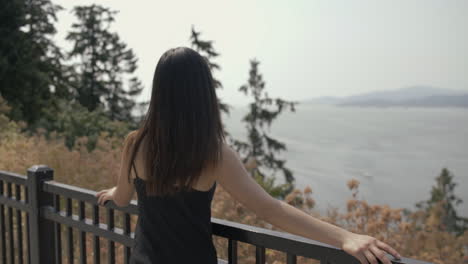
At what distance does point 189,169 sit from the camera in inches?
66.0

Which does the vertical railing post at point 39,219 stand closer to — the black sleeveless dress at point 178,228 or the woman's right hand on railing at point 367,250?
the black sleeveless dress at point 178,228

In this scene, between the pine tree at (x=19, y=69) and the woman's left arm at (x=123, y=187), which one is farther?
the pine tree at (x=19, y=69)

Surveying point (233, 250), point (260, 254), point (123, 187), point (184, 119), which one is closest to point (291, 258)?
point (260, 254)

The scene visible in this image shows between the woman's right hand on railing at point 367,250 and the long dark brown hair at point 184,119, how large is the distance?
0.55 metres

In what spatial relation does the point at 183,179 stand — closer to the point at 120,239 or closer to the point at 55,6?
the point at 120,239

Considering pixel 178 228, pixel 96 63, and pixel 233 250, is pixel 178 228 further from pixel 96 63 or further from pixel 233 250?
pixel 96 63

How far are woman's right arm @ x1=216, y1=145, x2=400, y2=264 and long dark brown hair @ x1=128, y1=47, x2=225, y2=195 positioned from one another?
0.07 meters

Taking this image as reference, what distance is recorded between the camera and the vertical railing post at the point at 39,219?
116 inches

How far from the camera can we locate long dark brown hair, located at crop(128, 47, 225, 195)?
5.45ft

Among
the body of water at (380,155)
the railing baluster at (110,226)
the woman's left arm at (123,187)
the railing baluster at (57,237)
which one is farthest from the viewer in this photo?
the body of water at (380,155)

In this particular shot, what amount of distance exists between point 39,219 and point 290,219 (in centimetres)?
205

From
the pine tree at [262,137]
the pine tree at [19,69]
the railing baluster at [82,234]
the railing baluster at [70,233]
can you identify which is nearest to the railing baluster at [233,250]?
the railing baluster at [82,234]

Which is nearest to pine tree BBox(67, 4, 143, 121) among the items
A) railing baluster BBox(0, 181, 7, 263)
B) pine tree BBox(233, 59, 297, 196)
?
pine tree BBox(233, 59, 297, 196)

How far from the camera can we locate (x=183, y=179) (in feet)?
5.56
